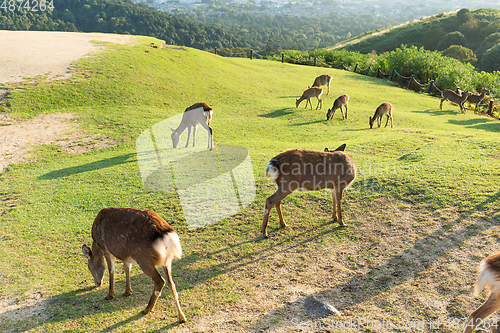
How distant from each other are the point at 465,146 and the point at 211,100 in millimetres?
12618

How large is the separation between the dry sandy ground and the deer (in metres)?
7.73

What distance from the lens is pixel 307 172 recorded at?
616cm

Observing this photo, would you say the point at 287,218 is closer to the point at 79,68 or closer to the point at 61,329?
the point at 61,329

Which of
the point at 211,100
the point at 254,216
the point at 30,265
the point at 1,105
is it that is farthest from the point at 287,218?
the point at 1,105

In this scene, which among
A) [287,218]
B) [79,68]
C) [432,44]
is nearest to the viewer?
[287,218]

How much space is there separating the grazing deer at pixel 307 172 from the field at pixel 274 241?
0.83m

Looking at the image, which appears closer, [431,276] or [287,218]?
[431,276]

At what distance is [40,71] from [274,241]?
17.3 m

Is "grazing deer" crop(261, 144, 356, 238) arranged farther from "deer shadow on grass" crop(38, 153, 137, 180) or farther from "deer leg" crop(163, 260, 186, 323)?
"deer shadow on grass" crop(38, 153, 137, 180)

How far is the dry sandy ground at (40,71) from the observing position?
11984mm

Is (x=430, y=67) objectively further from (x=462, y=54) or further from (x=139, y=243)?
(x=462, y=54)

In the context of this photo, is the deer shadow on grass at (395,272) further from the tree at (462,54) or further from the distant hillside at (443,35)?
the distant hillside at (443,35)

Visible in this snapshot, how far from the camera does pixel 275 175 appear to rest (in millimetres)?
6148

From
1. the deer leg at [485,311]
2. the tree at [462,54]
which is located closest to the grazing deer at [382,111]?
the deer leg at [485,311]
